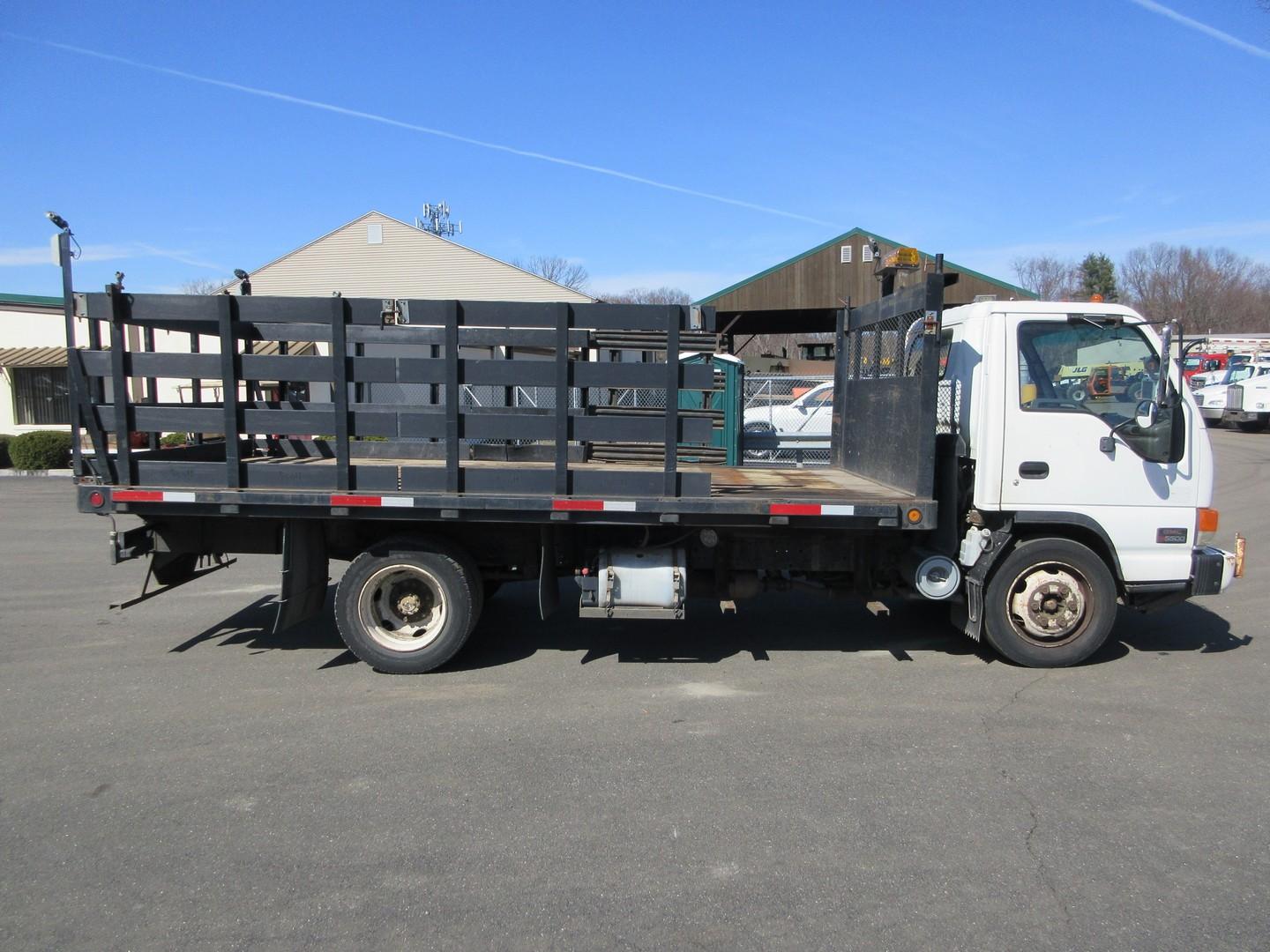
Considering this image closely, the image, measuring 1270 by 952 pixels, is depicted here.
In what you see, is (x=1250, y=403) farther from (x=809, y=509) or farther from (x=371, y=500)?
(x=371, y=500)

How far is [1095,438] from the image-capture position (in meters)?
5.72

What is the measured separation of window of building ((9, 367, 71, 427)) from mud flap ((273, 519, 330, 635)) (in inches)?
746

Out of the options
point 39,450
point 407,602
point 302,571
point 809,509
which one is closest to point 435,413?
point 407,602

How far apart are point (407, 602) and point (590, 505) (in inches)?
57.7

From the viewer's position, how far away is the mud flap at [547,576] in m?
5.95

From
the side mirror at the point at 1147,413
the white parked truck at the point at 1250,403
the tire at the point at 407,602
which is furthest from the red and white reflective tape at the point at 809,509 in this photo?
the white parked truck at the point at 1250,403

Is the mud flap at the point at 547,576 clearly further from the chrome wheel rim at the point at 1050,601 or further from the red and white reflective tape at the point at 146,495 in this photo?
the chrome wheel rim at the point at 1050,601

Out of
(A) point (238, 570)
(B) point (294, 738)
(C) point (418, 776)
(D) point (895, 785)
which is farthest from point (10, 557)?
(D) point (895, 785)

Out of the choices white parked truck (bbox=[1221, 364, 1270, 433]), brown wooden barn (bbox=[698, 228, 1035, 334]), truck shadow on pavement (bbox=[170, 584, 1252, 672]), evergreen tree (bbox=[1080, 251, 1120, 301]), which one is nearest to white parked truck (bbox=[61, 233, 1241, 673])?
truck shadow on pavement (bbox=[170, 584, 1252, 672])

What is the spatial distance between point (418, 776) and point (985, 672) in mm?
3772

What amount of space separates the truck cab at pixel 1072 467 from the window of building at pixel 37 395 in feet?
72.5

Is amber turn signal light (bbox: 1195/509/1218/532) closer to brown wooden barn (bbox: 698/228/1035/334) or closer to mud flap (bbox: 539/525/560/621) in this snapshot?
mud flap (bbox: 539/525/560/621)

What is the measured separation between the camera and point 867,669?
237 inches

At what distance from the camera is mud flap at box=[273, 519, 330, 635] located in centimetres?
580
